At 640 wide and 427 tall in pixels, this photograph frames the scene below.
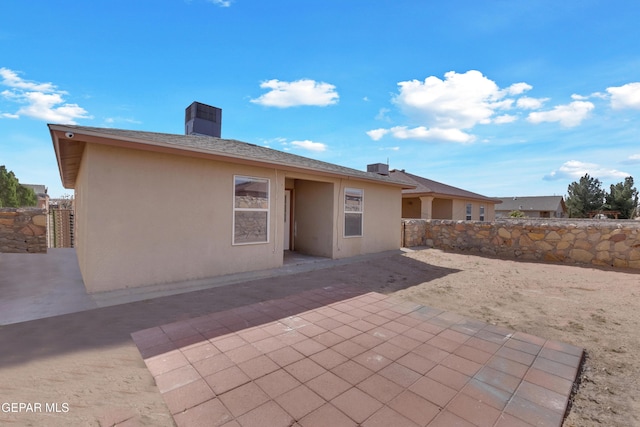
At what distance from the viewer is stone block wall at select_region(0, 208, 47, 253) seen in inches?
360

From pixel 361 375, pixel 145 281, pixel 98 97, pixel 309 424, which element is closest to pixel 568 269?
pixel 361 375

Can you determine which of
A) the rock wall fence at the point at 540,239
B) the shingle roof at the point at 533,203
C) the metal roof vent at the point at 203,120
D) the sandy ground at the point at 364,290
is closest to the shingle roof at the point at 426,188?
the rock wall fence at the point at 540,239

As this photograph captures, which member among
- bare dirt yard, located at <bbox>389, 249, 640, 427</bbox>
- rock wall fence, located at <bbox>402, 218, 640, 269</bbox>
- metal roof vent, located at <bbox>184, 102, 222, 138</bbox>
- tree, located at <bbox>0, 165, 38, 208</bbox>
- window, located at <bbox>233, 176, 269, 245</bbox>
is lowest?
bare dirt yard, located at <bbox>389, 249, 640, 427</bbox>

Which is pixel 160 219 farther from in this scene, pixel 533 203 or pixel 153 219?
pixel 533 203

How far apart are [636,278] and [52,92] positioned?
674 inches

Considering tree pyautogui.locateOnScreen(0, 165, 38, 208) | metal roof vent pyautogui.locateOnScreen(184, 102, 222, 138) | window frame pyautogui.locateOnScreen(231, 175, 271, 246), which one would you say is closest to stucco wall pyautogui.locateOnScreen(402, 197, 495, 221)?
metal roof vent pyautogui.locateOnScreen(184, 102, 222, 138)

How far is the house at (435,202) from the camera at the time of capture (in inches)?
660

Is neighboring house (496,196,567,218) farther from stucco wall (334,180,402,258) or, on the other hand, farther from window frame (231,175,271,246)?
window frame (231,175,271,246)

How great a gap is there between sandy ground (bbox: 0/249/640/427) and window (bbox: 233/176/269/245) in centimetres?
133

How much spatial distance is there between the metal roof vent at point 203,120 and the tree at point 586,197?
4140 cm

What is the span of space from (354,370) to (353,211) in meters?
6.89

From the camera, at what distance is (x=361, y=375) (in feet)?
8.70

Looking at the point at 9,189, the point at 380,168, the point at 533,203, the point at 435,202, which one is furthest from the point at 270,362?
the point at 533,203

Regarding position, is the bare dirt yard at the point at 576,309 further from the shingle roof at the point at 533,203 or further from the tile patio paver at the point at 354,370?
the shingle roof at the point at 533,203
